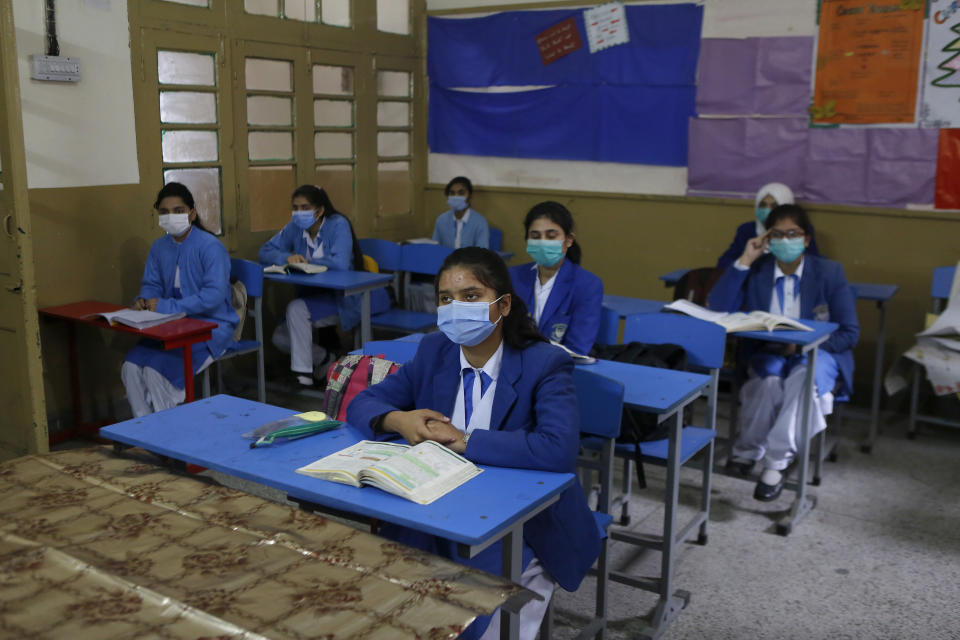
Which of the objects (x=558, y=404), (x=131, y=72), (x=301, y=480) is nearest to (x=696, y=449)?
(x=558, y=404)

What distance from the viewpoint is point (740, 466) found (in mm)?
3988

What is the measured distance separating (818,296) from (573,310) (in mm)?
1235

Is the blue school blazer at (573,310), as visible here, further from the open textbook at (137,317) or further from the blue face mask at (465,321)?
the open textbook at (137,317)

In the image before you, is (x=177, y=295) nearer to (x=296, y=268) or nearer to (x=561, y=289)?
(x=296, y=268)

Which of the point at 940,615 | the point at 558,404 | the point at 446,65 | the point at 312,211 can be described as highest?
the point at 446,65

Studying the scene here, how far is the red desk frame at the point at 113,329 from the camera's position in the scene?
151 inches

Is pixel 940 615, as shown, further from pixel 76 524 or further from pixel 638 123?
pixel 638 123

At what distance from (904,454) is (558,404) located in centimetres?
313

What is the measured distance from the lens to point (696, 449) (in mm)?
3045

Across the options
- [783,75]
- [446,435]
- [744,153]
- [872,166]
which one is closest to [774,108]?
[783,75]

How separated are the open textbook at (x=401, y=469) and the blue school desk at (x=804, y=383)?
2.01 metres

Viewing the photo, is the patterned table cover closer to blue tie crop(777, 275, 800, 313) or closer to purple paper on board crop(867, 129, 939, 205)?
blue tie crop(777, 275, 800, 313)

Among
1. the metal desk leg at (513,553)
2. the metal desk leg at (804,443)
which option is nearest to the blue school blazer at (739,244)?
the metal desk leg at (804,443)

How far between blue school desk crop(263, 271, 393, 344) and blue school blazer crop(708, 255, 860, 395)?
184 centimetres
